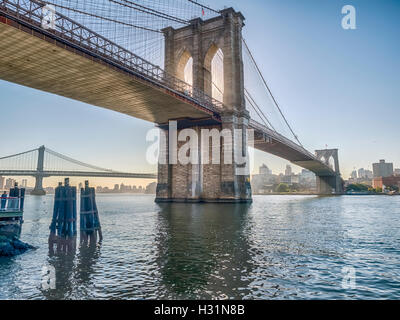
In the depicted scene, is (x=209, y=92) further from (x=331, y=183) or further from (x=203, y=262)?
(x=331, y=183)

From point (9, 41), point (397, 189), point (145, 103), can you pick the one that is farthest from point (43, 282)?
point (397, 189)

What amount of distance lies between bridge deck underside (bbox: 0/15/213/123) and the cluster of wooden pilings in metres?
10.8

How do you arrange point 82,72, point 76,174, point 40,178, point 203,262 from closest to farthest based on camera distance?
1. point 203,262
2. point 82,72
3. point 76,174
4. point 40,178

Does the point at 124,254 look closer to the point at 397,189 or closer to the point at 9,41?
the point at 9,41

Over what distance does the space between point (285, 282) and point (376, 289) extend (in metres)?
2.04

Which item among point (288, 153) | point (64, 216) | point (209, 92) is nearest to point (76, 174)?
point (209, 92)

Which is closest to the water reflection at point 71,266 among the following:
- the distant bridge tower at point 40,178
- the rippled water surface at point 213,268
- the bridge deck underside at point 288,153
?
the rippled water surface at point 213,268

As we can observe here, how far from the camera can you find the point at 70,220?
47.1 ft

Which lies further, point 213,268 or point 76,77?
point 76,77

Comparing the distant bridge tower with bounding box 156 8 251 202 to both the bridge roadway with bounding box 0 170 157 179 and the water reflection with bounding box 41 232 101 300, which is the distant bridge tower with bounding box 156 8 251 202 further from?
the bridge roadway with bounding box 0 170 157 179

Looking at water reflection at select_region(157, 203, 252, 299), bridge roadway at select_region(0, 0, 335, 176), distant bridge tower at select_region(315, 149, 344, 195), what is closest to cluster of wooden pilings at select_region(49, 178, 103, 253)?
water reflection at select_region(157, 203, 252, 299)

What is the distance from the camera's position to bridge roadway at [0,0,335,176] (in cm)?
1975

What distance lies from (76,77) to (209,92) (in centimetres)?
2337

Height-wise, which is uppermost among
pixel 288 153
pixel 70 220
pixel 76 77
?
pixel 76 77
